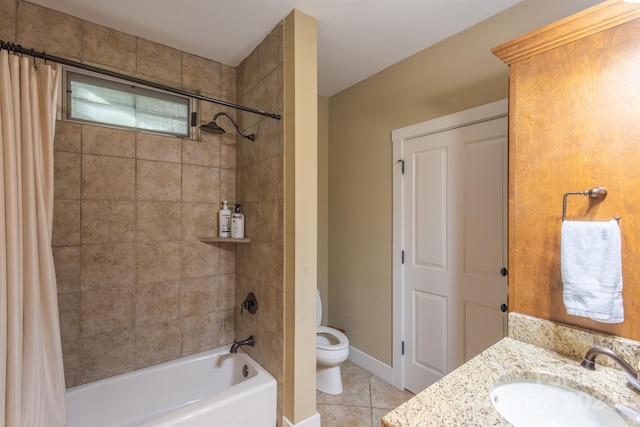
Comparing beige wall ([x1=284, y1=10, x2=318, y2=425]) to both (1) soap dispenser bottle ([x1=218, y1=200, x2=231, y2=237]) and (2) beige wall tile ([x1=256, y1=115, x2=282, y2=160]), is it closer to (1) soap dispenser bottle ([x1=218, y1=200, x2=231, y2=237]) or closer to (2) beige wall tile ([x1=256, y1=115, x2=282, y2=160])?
(2) beige wall tile ([x1=256, y1=115, x2=282, y2=160])

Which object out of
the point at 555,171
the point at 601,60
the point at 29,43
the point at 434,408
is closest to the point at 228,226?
the point at 29,43

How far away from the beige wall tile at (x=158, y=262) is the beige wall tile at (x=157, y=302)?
5 centimetres

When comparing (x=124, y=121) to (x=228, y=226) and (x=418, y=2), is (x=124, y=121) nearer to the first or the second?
(x=228, y=226)

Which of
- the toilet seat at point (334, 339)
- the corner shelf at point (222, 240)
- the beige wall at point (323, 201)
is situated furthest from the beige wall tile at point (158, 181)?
the toilet seat at point (334, 339)

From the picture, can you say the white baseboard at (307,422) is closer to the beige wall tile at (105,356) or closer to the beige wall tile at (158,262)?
the beige wall tile at (105,356)

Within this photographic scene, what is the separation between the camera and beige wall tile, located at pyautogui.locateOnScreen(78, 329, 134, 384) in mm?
1772

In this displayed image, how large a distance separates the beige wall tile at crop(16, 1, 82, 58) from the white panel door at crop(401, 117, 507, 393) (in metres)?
2.24

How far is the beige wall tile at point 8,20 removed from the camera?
5.13ft

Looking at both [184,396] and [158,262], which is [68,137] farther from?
[184,396]

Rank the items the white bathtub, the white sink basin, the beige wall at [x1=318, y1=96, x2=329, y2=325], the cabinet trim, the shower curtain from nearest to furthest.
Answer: the white sink basin, the cabinet trim, the shower curtain, the white bathtub, the beige wall at [x1=318, y1=96, x2=329, y2=325]

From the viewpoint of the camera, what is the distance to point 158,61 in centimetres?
203

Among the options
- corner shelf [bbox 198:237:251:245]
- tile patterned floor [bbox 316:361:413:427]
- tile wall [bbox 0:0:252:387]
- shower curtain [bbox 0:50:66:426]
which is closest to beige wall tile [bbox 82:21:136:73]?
tile wall [bbox 0:0:252:387]

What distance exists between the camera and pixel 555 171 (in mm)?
1166

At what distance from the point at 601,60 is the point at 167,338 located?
2693mm
